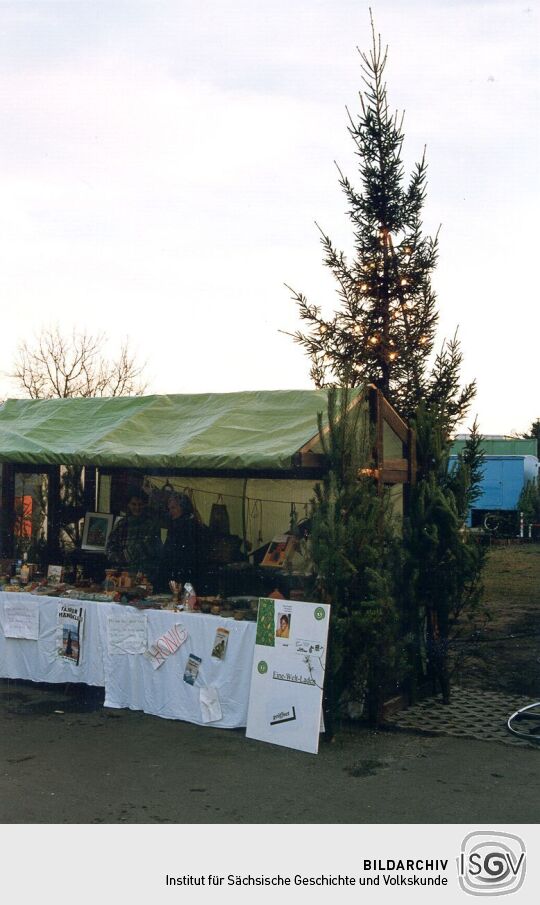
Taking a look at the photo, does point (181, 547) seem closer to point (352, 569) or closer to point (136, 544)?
point (136, 544)

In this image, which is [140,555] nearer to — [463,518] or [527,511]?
[463,518]

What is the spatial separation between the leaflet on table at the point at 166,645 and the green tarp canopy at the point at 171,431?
1393 millimetres

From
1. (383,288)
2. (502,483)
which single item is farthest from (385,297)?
(502,483)

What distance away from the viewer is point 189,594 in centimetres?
769

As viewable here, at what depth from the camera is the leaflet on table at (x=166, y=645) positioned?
739 cm

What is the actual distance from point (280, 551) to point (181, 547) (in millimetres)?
1389

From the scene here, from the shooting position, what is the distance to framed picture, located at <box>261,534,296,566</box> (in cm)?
861

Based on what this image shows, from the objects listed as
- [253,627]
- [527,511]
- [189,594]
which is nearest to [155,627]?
[189,594]

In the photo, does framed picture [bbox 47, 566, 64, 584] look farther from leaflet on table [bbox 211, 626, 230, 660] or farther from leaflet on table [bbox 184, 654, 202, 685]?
leaflet on table [bbox 211, 626, 230, 660]

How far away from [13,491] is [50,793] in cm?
556

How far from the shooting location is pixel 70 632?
8.11m

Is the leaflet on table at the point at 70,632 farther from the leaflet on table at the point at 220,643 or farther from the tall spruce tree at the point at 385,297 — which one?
the tall spruce tree at the point at 385,297

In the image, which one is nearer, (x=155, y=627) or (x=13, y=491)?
(x=155, y=627)
